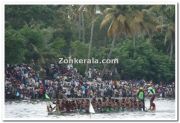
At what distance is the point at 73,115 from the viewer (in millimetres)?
55969

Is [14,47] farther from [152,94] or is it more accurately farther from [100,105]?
[152,94]

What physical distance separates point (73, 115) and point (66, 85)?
76cm

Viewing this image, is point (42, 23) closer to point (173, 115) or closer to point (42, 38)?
point (42, 38)

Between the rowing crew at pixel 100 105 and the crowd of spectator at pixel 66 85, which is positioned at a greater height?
the crowd of spectator at pixel 66 85

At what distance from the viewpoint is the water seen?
183ft

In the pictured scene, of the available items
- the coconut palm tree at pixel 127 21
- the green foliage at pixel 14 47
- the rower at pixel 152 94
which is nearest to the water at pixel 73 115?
the rower at pixel 152 94

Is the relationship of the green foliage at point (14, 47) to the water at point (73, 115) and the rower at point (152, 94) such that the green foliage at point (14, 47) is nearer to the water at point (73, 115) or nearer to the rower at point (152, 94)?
the water at point (73, 115)

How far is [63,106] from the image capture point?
55938mm

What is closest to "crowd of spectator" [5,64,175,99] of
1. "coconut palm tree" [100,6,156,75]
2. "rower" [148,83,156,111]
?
"rower" [148,83,156,111]

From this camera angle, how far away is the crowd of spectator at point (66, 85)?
56.0 metres

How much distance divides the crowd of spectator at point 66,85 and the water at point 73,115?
0.21 m

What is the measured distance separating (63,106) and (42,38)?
1684mm
